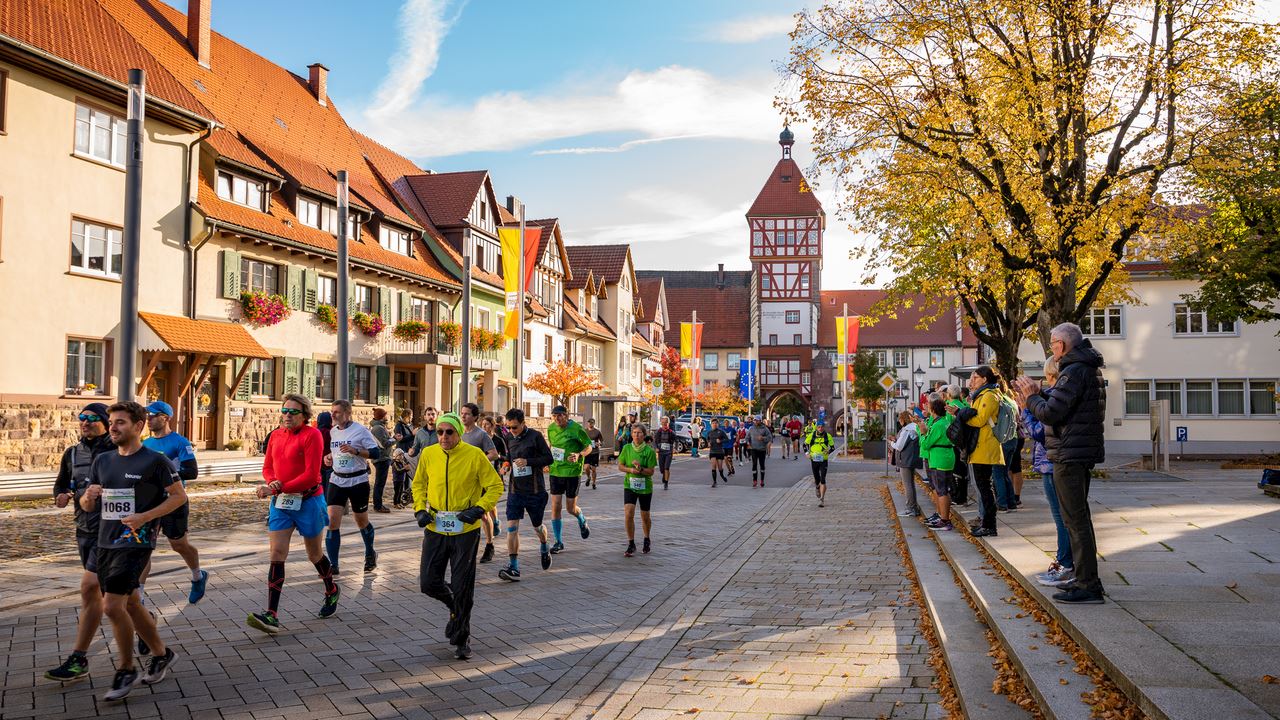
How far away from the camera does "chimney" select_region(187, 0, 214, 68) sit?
2795 centimetres

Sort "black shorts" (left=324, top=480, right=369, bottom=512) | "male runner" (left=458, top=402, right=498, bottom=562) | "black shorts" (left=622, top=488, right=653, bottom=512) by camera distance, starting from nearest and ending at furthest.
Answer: "black shorts" (left=324, top=480, right=369, bottom=512) < "male runner" (left=458, top=402, right=498, bottom=562) < "black shorts" (left=622, top=488, right=653, bottom=512)

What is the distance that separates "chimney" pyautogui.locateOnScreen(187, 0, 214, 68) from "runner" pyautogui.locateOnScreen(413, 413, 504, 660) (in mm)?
25719

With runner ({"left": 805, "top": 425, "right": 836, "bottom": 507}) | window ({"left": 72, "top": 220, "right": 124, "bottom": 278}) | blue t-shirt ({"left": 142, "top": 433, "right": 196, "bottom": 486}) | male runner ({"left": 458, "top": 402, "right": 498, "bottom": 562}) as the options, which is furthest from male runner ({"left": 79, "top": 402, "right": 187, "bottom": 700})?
window ({"left": 72, "top": 220, "right": 124, "bottom": 278})

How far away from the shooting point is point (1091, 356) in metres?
6.66

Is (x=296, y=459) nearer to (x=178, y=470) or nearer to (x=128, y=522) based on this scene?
(x=178, y=470)

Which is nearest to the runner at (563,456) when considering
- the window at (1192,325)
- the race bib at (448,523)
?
the race bib at (448,523)

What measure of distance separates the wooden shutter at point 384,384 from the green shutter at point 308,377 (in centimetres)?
339

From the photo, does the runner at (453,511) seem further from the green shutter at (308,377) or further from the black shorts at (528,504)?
the green shutter at (308,377)

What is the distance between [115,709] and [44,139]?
18388 mm

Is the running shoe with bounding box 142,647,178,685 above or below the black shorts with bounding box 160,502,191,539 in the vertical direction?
below

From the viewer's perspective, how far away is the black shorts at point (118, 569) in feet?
18.8

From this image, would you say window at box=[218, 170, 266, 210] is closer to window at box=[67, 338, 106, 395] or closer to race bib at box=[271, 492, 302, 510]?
window at box=[67, 338, 106, 395]

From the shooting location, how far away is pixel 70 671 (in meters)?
5.78

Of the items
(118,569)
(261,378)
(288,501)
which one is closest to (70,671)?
(118,569)
